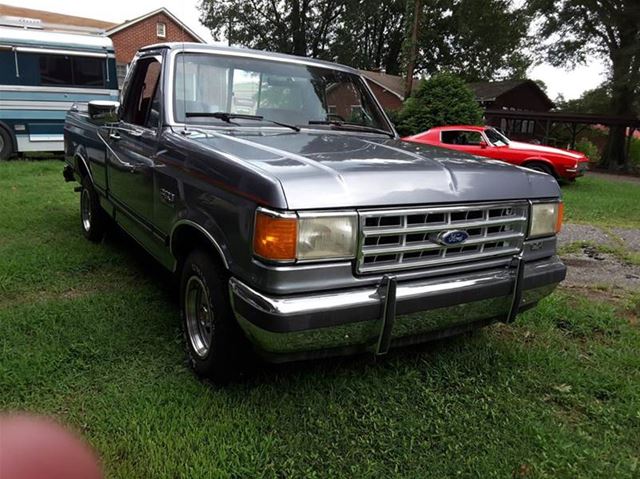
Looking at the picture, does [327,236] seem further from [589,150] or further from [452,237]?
[589,150]

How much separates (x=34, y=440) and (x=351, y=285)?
1.71 metres

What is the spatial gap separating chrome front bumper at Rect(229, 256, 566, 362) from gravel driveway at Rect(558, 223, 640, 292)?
2.49 m

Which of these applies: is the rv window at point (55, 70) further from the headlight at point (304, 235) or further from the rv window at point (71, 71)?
the headlight at point (304, 235)

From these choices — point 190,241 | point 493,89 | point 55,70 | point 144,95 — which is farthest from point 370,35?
point 190,241

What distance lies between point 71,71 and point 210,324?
12.0 meters

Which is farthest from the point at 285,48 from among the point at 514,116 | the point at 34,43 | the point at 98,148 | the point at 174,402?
the point at 174,402

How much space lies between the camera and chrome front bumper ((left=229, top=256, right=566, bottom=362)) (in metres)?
2.26

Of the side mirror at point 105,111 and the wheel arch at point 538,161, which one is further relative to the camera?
the wheel arch at point 538,161

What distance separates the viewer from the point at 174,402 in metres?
2.71

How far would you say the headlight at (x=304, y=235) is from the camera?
222 cm

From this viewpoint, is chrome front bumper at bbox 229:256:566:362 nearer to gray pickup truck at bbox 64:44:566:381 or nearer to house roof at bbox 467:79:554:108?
gray pickup truck at bbox 64:44:566:381

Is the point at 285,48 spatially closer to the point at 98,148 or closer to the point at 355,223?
the point at 98,148

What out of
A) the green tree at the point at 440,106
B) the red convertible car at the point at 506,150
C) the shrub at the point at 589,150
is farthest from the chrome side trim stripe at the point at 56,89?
the shrub at the point at 589,150

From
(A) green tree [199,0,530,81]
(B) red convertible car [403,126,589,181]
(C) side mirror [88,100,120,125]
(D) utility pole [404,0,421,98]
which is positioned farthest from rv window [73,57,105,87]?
(A) green tree [199,0,530,81]
